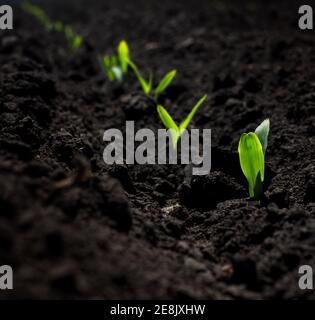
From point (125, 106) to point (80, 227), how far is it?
187cm

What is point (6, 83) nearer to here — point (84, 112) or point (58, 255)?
point (84, 112)

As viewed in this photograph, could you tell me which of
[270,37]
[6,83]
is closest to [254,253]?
[6,83]

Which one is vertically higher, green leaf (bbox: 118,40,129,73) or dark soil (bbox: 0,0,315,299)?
green leaf (bbox: 118,40,129,73)

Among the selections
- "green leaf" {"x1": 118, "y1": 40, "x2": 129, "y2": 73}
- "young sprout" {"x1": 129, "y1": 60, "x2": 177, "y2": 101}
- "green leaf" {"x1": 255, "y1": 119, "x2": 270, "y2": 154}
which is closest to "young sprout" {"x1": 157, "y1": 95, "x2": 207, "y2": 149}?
"green leaf" {"x1": 255, "y1": 119, "x2": 270, "y2": 154}

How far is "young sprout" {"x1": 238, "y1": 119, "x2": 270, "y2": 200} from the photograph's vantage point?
68.8 inches

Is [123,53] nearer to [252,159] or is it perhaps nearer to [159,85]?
[159,85]

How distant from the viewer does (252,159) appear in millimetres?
1794

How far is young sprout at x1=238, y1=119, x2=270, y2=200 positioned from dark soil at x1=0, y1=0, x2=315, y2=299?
3.2 inches

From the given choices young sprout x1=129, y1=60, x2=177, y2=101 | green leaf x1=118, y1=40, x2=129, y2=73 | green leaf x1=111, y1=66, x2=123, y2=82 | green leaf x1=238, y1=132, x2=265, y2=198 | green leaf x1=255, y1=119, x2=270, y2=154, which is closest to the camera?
green leaf x1=238, y1=132, x2=265, y2=198

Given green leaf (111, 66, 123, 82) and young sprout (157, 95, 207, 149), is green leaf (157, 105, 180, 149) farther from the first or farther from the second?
green leaf (111, 66, 123, 82)

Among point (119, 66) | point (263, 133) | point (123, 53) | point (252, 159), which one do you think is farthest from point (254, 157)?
point (119, 66)

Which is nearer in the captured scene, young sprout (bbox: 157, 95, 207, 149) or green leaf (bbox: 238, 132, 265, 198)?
green leaf (bbox: 238, 132, 265, 198)

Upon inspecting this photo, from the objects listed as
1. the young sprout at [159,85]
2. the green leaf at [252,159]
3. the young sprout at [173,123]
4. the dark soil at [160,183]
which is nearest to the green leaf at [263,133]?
the green leaf at [252,159]

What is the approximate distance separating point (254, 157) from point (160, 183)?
57cm
